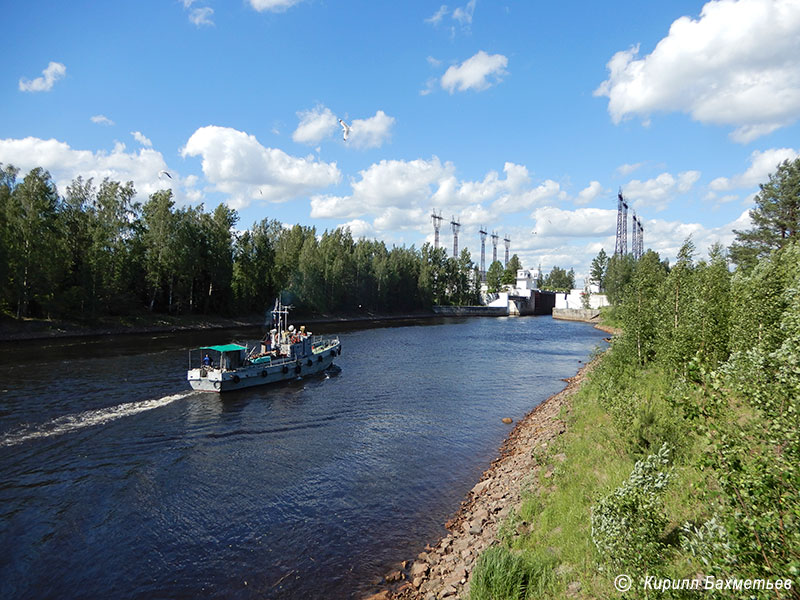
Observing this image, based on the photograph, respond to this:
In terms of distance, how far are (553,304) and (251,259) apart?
126 meters

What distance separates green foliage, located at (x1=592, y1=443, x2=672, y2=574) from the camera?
7988 millimetres

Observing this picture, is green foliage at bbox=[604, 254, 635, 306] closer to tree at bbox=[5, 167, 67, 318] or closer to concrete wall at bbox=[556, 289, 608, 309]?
concrete wall at bbox=[556, 289, 608, 309]

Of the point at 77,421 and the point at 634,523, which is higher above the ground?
the point at 634,523

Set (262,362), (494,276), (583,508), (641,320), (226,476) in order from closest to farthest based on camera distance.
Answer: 1. (583,508)
2. (226,476)
3. (641,320)
4. (262,362)
5. (494,276)

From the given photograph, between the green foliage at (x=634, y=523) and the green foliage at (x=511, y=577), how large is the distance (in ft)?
5.62

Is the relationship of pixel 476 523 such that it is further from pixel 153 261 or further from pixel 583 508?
pixel 153 261

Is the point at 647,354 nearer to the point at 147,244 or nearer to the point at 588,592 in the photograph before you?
the point at 588,592

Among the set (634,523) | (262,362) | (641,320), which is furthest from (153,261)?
(634,523)

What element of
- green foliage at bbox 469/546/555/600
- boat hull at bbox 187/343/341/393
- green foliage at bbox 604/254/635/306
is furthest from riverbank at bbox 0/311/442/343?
green foliage at bbox 604/254/635/306

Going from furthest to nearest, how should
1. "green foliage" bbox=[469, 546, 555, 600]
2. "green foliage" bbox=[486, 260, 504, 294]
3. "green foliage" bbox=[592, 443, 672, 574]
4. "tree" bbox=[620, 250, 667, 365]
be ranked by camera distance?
"green foliage" bbox=[486, 260, 504, 294], "tree" bbox=[620, 250, 667, 365], "green foliage" bbox=[469, 546, 555, 600], "green foliage" bbox=[592, 443, 672, 574]

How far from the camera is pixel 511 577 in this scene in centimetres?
995

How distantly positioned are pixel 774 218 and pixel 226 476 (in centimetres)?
4953

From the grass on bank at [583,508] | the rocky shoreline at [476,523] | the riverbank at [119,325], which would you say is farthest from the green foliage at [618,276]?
the grass on bank at [583,508]

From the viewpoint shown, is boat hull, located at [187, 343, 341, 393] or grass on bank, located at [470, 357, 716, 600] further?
boat hull, located at [187, 343, 341, 393]
